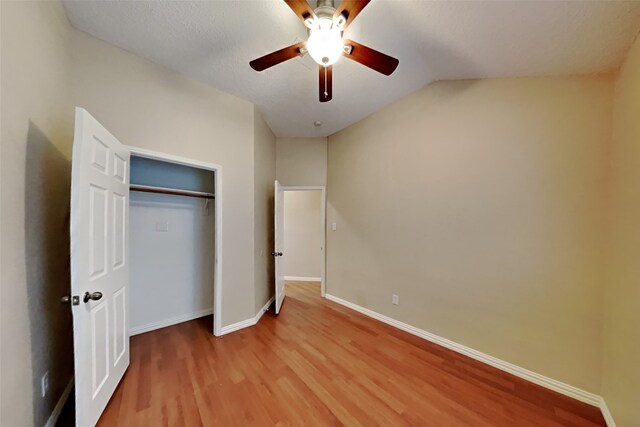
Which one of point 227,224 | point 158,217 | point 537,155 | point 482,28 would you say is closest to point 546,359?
point 537,155

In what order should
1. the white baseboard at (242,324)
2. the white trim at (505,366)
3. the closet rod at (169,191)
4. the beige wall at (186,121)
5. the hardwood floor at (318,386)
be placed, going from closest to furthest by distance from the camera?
the hardwood floor at (318,386) < the white trim at (505,366) < the beige wall at (186,121) < the closet rod at (169,191) < the white baseboard at (242,324)

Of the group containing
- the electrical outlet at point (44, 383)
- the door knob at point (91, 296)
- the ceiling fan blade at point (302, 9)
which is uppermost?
the ceiling fan blade at point (302, 9)

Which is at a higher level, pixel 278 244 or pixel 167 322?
pixel 278 244

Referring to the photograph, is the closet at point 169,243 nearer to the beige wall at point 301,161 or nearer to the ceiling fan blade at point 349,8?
the beige wall at point 301,161

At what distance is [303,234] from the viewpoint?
16.9 feet

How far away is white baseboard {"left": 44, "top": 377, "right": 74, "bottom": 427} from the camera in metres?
1.42

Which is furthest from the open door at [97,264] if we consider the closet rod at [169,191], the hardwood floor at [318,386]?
the closet rod at [169,191]

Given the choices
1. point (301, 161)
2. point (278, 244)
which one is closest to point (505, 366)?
point (278, 244)

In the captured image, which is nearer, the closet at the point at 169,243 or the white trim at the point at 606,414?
the white trim at the point at 606,414

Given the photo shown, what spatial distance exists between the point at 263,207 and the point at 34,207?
2.18 meters

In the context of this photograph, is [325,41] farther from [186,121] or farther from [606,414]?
[606,414]

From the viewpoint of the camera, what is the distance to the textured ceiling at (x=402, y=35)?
146 cm

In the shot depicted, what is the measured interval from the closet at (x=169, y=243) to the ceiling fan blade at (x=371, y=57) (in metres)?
2.38

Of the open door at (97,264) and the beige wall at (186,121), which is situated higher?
the beige wall at (186,121)
